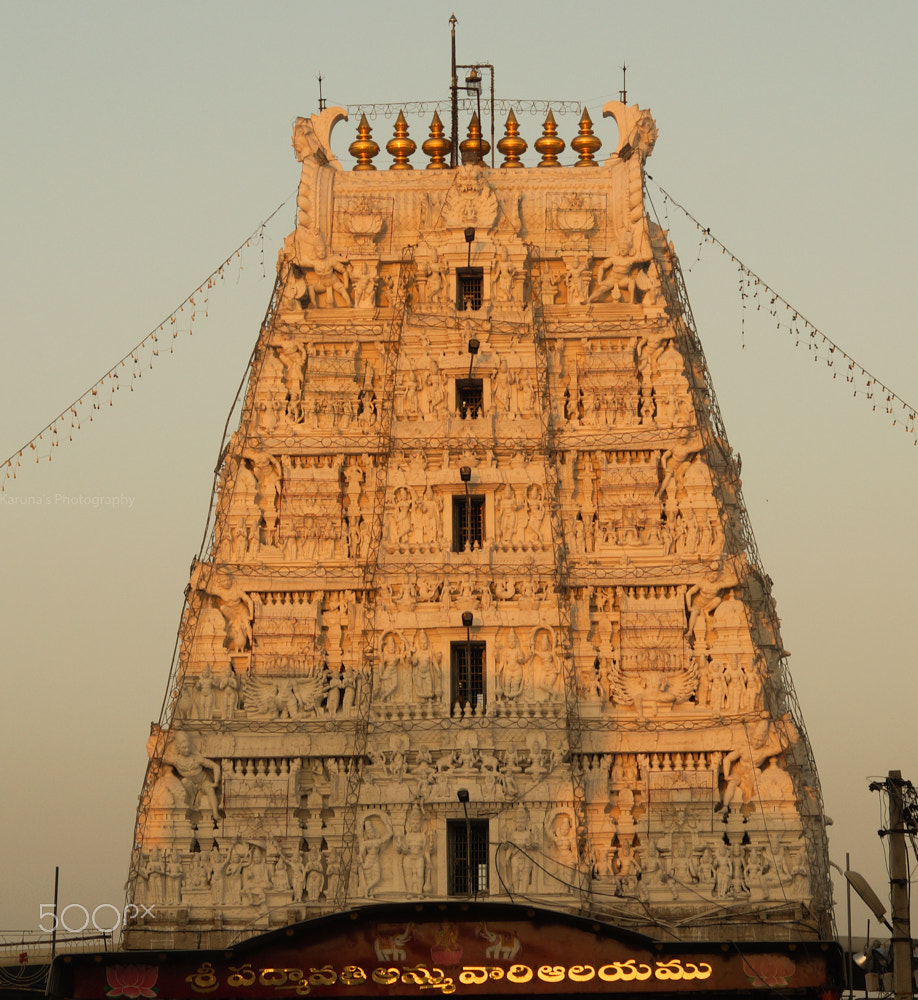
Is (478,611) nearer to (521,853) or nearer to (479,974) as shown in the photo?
(521,853)

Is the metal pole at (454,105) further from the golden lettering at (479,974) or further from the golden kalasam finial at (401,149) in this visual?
the golden lettering at (479,974)

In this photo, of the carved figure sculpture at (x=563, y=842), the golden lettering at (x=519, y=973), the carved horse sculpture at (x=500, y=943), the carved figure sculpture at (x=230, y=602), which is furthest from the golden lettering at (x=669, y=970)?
the carved figure sculpture at (x=230, y=602)

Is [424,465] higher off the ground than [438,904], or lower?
higher

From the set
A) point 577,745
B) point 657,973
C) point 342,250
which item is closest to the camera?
point 657,973

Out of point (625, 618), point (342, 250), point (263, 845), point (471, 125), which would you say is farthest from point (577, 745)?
point (471, 125)

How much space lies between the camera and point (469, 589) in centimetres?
5747

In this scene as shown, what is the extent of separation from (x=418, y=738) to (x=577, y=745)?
12.4ft

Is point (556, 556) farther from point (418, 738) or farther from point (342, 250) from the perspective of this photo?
point (342, 250)

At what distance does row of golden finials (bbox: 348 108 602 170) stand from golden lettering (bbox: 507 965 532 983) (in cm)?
2288

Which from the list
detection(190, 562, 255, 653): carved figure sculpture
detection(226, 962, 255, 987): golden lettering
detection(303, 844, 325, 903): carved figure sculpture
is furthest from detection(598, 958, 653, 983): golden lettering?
detection(190, 562, 255, 653): carved figure sculpture

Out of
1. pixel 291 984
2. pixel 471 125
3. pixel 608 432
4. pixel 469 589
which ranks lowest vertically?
pixel 291 984

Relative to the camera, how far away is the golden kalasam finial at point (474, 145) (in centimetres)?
6712

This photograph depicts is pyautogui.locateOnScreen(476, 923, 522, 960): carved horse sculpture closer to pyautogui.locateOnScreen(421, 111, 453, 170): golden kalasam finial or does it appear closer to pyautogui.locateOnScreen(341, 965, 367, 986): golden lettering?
pyautogui.locateOnScreen(341, 965, 367, 986): golden lettering

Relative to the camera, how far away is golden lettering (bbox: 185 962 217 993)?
52938mm
